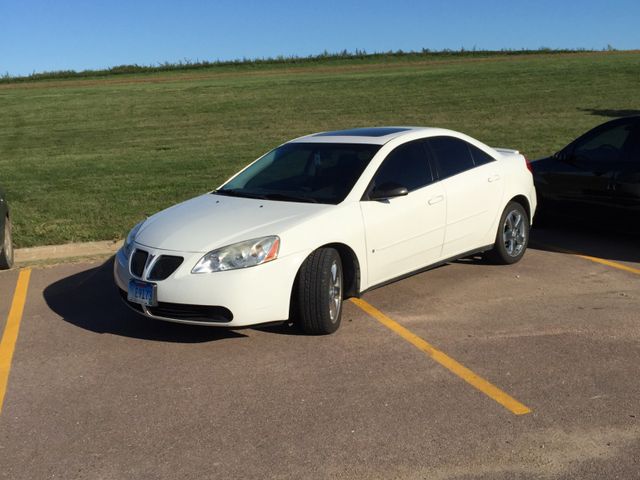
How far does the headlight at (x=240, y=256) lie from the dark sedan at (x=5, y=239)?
11.6ft

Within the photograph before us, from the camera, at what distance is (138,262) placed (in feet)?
18.7

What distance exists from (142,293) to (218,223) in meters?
0.77

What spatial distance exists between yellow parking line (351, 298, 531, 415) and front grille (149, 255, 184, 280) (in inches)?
66.8

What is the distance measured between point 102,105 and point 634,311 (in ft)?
88.1

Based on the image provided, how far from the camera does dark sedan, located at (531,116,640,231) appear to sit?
8148 mm

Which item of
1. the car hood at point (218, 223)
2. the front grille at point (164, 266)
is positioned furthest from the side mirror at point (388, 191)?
the front grille at point (164, 266)

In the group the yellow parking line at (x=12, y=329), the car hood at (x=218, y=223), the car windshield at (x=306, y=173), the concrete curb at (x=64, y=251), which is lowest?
the yellow parking line at (x=12, y=329)

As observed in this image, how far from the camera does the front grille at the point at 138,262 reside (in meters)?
5.64

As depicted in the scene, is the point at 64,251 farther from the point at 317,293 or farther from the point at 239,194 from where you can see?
the point at 317,293

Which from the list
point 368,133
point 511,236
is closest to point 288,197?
point 368,133

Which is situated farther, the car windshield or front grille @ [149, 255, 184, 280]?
the car windshield

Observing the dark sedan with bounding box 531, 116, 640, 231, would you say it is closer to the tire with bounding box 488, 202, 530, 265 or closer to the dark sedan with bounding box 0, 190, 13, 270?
the tire with bounding box 488, 202, 530, 265

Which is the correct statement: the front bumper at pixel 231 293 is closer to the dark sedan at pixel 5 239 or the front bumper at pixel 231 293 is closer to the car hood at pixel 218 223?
the car hood at pixel 218 223

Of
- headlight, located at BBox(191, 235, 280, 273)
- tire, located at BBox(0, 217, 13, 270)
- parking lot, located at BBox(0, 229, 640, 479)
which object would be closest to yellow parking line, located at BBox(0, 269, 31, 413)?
parking lot, located at BBox(0, 229, 640, 479)
